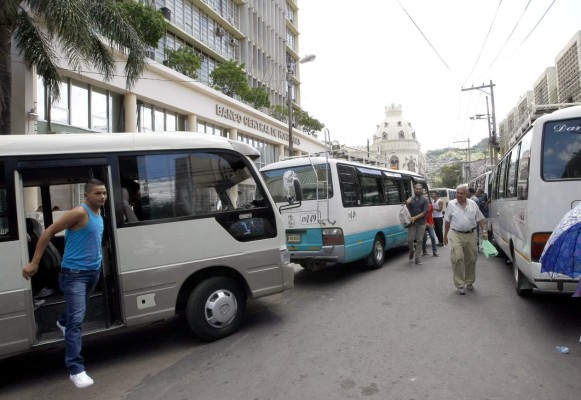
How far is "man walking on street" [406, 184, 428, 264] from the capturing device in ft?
30.5

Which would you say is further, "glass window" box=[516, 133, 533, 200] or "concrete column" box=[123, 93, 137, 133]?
"concrete column" box=[123, 93, 137, 133]

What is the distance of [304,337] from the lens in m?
4.77

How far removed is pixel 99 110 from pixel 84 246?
1204cm

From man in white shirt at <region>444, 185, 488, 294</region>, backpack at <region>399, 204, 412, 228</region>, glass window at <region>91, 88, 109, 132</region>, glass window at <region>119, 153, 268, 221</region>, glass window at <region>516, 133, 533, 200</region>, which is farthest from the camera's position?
glass window at <region>91, 88, 109, 132</region>

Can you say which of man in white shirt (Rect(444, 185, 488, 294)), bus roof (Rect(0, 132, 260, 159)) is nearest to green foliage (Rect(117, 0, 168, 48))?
bus roof (Rect(0, 132, 260, 159))

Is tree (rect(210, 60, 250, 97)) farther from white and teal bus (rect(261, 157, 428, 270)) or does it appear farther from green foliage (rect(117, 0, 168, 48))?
white and teal bus (rect(261, 157, 428, 270))

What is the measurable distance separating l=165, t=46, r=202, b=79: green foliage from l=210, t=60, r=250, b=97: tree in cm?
264

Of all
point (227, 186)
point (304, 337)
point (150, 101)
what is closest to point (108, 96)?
point (150, 101)

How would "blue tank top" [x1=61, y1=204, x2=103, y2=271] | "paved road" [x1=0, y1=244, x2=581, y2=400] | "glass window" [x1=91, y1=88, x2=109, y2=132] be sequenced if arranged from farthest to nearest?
"glass window" [x1=91, y1=88, x2=109, y2=132] → "blue tank top" [x1=61, y1=204, x2=103, y2=271] → "paved road" [x1=0, y1=244, x2=581, y2=400]

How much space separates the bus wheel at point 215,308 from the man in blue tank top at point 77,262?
48.1 inches

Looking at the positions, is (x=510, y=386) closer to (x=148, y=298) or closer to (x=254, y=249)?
(x=254, y=249)

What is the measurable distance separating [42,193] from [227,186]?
8.08 feet

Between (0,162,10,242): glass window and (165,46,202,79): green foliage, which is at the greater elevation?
(165,46,202,79): green foliage

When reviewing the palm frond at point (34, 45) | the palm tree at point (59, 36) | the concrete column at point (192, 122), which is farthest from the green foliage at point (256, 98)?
the palm frond at point (34, 45)
